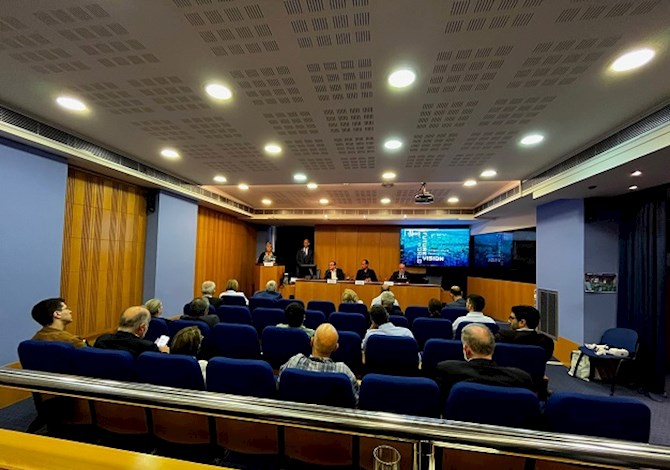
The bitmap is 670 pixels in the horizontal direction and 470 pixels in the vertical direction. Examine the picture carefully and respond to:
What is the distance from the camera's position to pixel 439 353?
298 centimetres

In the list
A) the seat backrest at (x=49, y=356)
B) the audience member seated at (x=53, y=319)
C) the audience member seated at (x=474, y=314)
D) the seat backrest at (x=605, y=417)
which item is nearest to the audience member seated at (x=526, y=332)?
the audience member seated at (x=474, y=314)

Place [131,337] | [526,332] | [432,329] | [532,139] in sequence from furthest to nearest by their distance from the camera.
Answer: [432,329]
[532,139]
[526,332]
[131,337]

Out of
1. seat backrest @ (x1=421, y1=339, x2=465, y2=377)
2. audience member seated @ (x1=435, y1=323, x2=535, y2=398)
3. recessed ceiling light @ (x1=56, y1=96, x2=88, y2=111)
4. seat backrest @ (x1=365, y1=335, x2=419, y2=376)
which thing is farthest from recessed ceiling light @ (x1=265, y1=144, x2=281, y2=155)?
audience member seated @ (x1=435, y1=323, x2=535, y2=398)

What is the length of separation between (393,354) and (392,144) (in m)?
2.67

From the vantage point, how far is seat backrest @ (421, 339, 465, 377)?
2.95m

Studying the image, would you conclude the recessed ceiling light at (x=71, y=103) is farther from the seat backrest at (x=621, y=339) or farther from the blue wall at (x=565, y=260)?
the seat backrest at (x=621, y=339)

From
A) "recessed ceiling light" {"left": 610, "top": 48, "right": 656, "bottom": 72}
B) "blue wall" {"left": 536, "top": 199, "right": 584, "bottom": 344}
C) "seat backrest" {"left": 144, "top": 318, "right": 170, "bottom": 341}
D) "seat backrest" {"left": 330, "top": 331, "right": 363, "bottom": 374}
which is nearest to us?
"recessed ceiling light" {"left": 610, "top": 48, "right": 656, "bottom": 72}

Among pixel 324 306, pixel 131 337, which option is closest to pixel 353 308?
pixel 324 306

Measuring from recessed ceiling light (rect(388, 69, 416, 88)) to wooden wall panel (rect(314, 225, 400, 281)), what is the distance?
9.20 meters

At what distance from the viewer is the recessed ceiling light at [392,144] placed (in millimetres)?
4083

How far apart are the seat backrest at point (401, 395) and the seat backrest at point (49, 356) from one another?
2.24 metres

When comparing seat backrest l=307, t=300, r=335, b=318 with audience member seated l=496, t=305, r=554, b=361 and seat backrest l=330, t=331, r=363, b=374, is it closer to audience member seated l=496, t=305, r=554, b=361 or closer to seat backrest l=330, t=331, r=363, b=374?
seat backrest l=330, t=331, r=363, b=374

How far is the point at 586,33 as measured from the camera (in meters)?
2.07

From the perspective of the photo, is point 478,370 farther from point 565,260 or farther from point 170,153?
point 170,153
